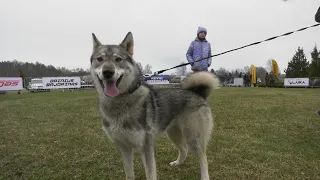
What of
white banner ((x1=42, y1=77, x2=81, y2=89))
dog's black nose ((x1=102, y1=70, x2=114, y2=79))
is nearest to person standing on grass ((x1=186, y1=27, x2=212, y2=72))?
dog's black nose ((x1=102, y1=70, x2=114, y2=79))

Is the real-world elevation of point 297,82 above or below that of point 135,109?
above

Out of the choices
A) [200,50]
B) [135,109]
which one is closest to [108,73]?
[135,109]

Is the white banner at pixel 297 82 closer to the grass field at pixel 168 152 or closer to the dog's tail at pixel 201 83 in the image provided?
the grass field at pixel 168 152

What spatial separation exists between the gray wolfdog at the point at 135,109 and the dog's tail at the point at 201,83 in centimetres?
21

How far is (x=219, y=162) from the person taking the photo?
4.59m

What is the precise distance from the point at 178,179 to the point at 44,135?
165 inches

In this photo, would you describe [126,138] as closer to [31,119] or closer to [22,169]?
[22,169]

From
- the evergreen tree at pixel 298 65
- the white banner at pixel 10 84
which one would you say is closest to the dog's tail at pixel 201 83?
the white banner at pixel 10 84

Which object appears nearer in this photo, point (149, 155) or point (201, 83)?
point (149, 155)

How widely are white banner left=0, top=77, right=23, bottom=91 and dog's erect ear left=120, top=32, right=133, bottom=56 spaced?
83.6 ft

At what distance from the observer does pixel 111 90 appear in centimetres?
318

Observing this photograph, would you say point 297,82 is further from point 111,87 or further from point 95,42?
point 111,87

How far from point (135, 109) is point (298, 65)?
168 ft

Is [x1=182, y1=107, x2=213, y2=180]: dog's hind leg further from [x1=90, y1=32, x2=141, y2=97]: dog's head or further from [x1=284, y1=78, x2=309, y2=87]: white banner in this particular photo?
[x1=284, y1=78, x2=309, y2=87]: white banner
